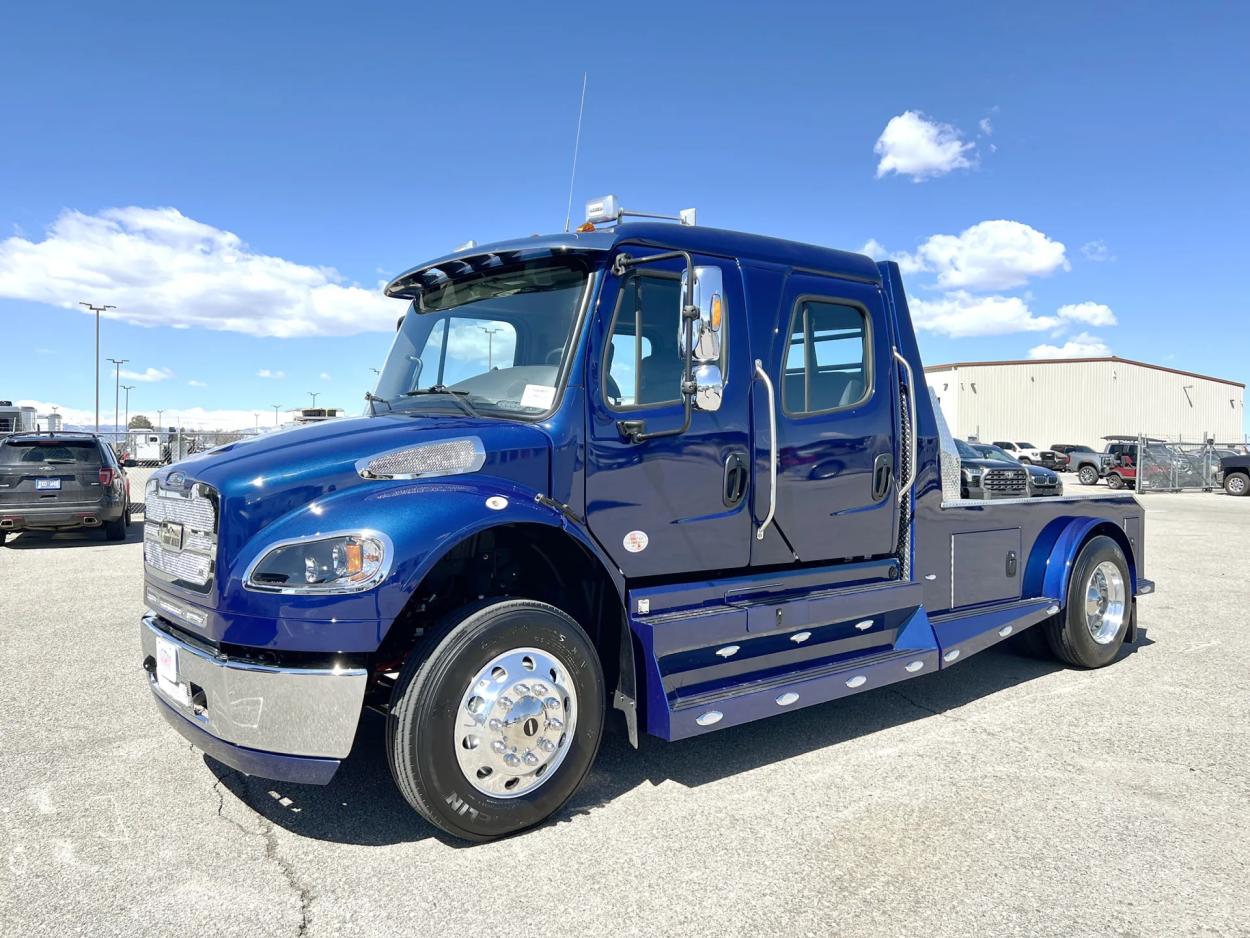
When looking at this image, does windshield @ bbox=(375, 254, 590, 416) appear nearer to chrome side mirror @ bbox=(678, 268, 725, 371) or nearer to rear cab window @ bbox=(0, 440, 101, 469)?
chrome side mirror @ bbox=(678, 268, 725, 371)

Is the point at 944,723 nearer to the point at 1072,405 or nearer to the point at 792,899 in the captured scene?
the point at 792,899

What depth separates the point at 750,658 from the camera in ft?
13.6

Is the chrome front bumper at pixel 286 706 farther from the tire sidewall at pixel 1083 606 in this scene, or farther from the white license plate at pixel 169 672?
the tire sidewall at pixel 1083 606

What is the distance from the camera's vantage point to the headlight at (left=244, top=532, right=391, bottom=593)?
309 cm

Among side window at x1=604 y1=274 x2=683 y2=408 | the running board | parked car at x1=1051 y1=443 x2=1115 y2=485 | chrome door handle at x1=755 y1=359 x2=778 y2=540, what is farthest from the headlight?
parked car at x1=1051 y1=443 x2=1115 y2=485

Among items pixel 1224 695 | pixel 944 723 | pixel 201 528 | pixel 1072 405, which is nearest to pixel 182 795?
pixel 201 528

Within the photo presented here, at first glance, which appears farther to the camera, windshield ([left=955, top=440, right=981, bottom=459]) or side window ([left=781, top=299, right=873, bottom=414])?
windshield ([left=955, top=440, right=981, bottom=459])

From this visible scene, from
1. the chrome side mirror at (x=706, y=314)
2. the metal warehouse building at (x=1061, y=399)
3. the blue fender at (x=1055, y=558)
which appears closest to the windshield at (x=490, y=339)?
the chrome side mirror at (x=706, y=314)

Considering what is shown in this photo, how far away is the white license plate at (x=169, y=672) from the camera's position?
3.45 m

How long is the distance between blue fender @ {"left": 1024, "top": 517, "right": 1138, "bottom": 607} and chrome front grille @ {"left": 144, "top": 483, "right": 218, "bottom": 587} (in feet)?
16.1

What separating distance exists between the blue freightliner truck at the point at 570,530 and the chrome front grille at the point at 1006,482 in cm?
57

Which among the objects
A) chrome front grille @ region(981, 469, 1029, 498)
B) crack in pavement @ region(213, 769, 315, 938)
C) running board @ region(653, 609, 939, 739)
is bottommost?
crack in pavement @ region(213, 769, 315, 938)

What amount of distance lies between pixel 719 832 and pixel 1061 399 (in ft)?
205

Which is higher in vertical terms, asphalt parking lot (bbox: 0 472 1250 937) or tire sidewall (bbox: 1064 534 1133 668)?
tire sidewall (bbox: 1064 534 1133 668)
